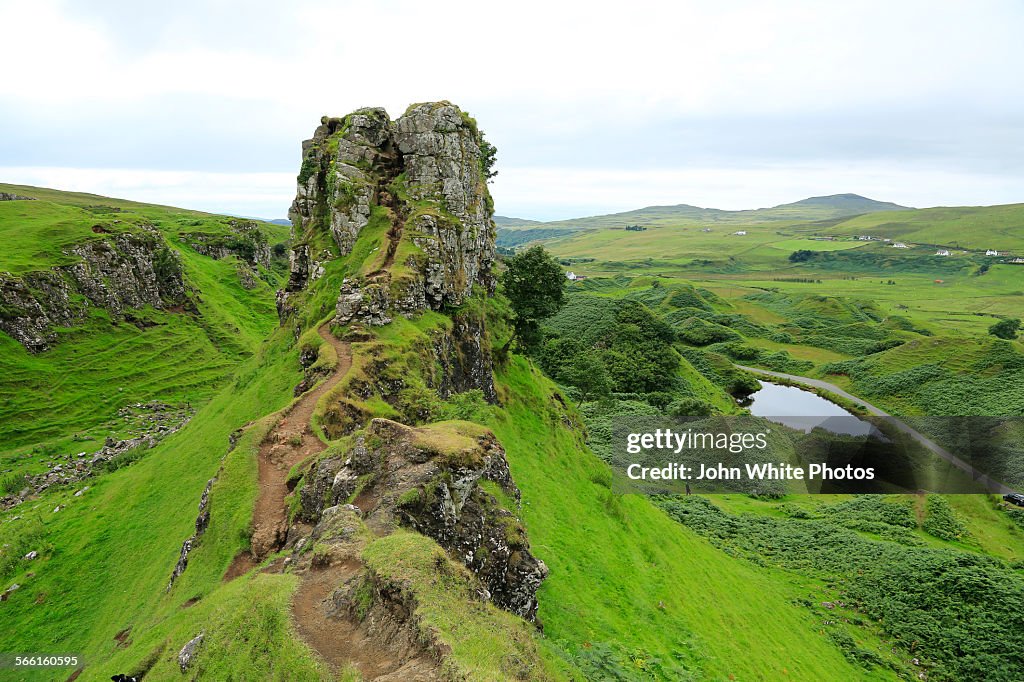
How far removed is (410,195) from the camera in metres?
49.9

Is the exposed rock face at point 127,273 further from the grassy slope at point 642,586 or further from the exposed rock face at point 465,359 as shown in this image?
the grassy slope at point 642,586

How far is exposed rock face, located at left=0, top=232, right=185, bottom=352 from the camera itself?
66.1 m

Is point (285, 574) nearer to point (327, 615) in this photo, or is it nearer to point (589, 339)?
point (327, 615)

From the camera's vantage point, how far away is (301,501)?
20172 mm

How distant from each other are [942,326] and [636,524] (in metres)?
195

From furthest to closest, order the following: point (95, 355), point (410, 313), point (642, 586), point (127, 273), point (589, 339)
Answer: point (589, 339) → point (127, 273) → point (95, 355) → point (410, 313) → point (642, 586)

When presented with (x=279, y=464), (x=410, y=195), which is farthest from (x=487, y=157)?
(x=279, y=464)

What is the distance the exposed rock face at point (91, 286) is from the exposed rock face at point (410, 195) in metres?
43.8

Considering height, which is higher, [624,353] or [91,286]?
[91,286]

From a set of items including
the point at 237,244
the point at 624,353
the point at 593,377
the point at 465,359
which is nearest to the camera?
the point at 465,359

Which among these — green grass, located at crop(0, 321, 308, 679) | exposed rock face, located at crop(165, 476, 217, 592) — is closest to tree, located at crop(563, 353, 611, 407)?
green grass, located at crop(0, 321, 308, 679)

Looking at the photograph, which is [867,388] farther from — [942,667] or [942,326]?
[942,667]

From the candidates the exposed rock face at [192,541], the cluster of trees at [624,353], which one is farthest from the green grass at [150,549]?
the cluster of trees at [624,353]

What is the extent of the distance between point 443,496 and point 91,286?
92956 mm
